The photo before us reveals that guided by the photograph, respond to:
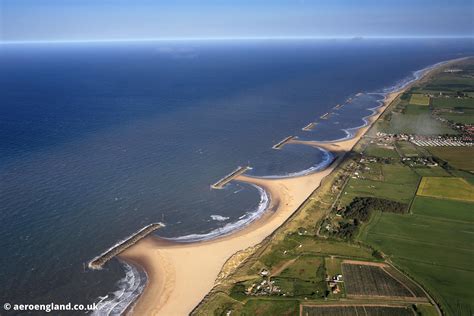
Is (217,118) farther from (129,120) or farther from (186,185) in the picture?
(186,185)

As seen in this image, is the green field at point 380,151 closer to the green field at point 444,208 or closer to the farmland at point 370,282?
the green field at point 444,208

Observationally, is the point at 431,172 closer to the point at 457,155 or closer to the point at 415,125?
the point at 457,155

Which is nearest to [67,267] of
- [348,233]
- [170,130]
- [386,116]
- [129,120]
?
[348,233]

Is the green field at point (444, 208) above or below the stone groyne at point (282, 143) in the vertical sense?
below

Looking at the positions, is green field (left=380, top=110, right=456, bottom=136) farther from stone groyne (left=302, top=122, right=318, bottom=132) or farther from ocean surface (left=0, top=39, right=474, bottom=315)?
stone groyne (left=302, top=122, right=318, bottom=132)

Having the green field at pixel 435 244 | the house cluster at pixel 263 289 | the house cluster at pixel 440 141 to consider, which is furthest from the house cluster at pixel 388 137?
the house cluster at pixel 263 289

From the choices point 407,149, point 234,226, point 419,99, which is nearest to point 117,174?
point 234,226
